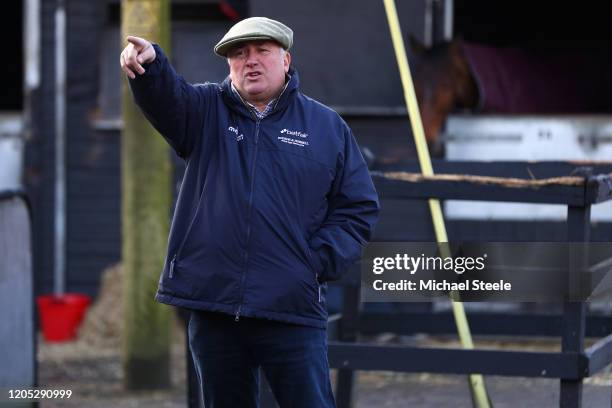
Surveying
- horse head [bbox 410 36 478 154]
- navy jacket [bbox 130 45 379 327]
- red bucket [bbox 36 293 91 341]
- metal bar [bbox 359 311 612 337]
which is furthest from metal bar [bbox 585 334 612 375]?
red bucket [bbox 36 293 91 341]

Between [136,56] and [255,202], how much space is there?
599mm

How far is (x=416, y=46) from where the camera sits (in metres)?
9.72

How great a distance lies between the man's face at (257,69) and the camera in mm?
4328

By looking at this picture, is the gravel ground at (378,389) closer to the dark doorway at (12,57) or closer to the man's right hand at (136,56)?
the man's right hand at (136,56)

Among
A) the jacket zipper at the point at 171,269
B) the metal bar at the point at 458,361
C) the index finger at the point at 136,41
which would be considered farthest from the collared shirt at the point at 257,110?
the metal bar at the point at 458,361

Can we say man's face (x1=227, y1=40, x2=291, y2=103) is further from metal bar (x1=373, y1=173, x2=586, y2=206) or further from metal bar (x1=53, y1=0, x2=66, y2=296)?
metal bar (x1=53, y1=0, x2=66, y2=296)

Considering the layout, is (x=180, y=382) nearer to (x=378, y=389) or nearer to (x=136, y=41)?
(x=378, y=389)

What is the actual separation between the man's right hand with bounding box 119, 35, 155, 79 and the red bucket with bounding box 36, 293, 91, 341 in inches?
242

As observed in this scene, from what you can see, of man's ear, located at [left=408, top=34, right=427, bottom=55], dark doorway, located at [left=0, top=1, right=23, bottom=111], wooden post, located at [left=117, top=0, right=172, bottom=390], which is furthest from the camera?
dark doorway, located at [left=0, top=1, right=23, bottom=111]

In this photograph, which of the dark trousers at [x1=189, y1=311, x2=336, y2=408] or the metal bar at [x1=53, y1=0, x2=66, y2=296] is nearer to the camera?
the dark trousers at [x1=189, y1=311, x2=336, y2=408]

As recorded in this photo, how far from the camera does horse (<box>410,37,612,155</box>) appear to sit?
9.78 meters

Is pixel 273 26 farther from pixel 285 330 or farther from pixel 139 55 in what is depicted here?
pixel 285 330

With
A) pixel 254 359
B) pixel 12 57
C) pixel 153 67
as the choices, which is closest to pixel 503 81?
pixel 12 57

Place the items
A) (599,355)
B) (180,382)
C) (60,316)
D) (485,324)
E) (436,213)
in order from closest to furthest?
(599,355) → (436,213) → (485,324) → (180,382) → (60,316)
